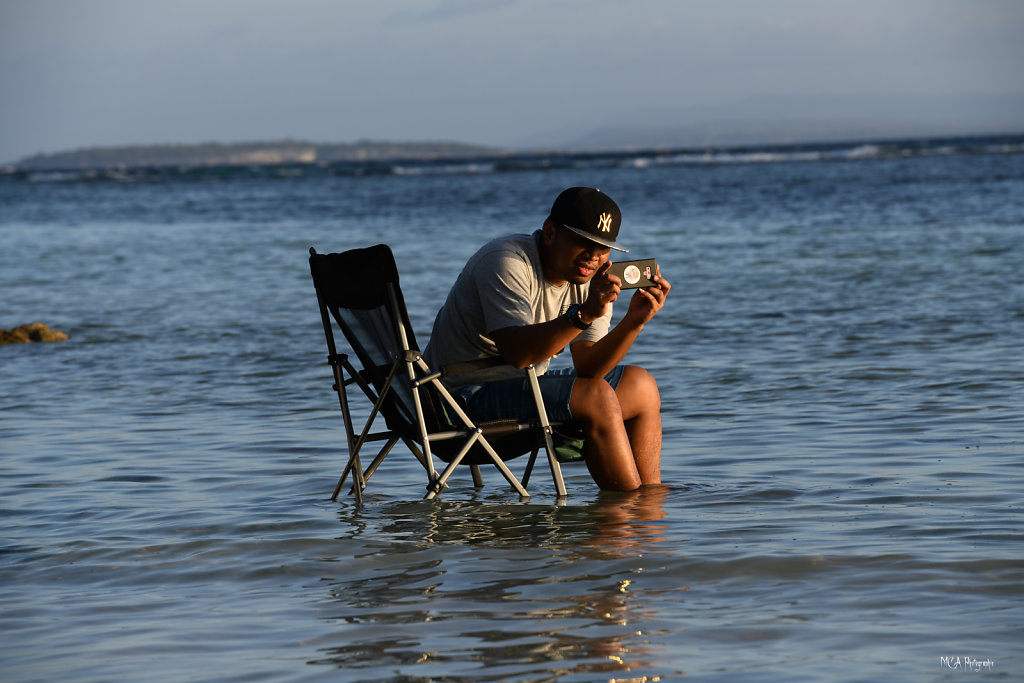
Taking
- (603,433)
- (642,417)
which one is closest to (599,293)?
(603,433)

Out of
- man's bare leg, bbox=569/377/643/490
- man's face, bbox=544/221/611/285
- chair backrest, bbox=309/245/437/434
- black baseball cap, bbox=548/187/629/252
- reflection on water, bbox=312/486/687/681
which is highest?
black baseball cap, bbox=548/187/629/252

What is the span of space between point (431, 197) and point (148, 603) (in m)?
34.1

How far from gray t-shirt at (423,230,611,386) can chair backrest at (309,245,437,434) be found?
0.18 meters

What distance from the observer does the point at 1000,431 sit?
5.88 metres

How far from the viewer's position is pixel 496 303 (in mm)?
4340

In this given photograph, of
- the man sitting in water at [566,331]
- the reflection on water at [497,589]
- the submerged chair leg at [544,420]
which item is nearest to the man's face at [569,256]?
the man sitting in water at [566,331]

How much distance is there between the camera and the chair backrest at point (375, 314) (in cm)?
436

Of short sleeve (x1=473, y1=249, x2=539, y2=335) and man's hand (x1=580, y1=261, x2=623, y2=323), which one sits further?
short sleeve (x1=473, y1=249, x2=539, y2=335)

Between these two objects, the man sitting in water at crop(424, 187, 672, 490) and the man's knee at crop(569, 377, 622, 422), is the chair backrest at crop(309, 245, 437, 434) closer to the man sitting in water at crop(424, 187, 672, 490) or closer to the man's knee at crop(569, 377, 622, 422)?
the man sitting in water at crop(424, 187, 672, 490)

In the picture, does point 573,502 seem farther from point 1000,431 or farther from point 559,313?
point 1000,431

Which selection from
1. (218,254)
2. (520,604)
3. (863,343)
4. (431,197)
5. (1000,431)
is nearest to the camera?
(520,604)

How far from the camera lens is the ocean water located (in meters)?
3.24

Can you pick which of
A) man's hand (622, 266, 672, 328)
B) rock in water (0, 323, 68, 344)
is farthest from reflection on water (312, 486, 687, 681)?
rock in water (0, 323, 68, 344)

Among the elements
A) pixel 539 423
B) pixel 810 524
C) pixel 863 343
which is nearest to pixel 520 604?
pixel 539 423
